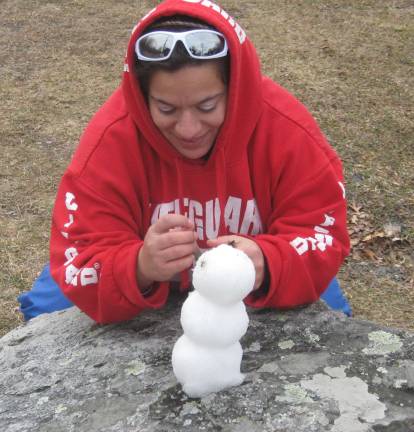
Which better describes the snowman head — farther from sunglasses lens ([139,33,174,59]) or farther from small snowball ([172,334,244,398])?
sunglasses lens ([139,33,174,59])

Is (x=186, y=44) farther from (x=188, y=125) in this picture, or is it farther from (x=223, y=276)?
(x=223, y=276)

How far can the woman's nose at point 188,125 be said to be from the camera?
2.10 metres

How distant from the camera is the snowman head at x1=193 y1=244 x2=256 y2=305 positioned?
165 cm

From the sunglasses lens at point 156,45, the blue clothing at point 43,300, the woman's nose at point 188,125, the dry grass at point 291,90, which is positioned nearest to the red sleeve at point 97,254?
the woman's nose at point 188,125

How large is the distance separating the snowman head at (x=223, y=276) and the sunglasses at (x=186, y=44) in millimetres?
671

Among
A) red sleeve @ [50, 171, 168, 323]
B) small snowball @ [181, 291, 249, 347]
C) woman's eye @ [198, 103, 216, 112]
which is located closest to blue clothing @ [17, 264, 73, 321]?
red sleeve @ [50, 171, 168, 323]

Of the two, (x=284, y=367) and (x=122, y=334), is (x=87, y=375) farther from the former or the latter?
(x=284, y=367)

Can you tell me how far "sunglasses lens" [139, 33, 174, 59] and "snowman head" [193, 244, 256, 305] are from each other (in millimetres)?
691

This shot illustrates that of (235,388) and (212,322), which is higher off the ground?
(212,322)

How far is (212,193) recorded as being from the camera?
2.47 meters

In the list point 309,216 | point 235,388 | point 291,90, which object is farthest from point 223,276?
point 291,90

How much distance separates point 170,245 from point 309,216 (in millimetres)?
629

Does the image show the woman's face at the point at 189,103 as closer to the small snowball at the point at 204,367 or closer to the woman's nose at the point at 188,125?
the woman's nose at the point at 188,125

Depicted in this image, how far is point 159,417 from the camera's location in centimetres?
180
